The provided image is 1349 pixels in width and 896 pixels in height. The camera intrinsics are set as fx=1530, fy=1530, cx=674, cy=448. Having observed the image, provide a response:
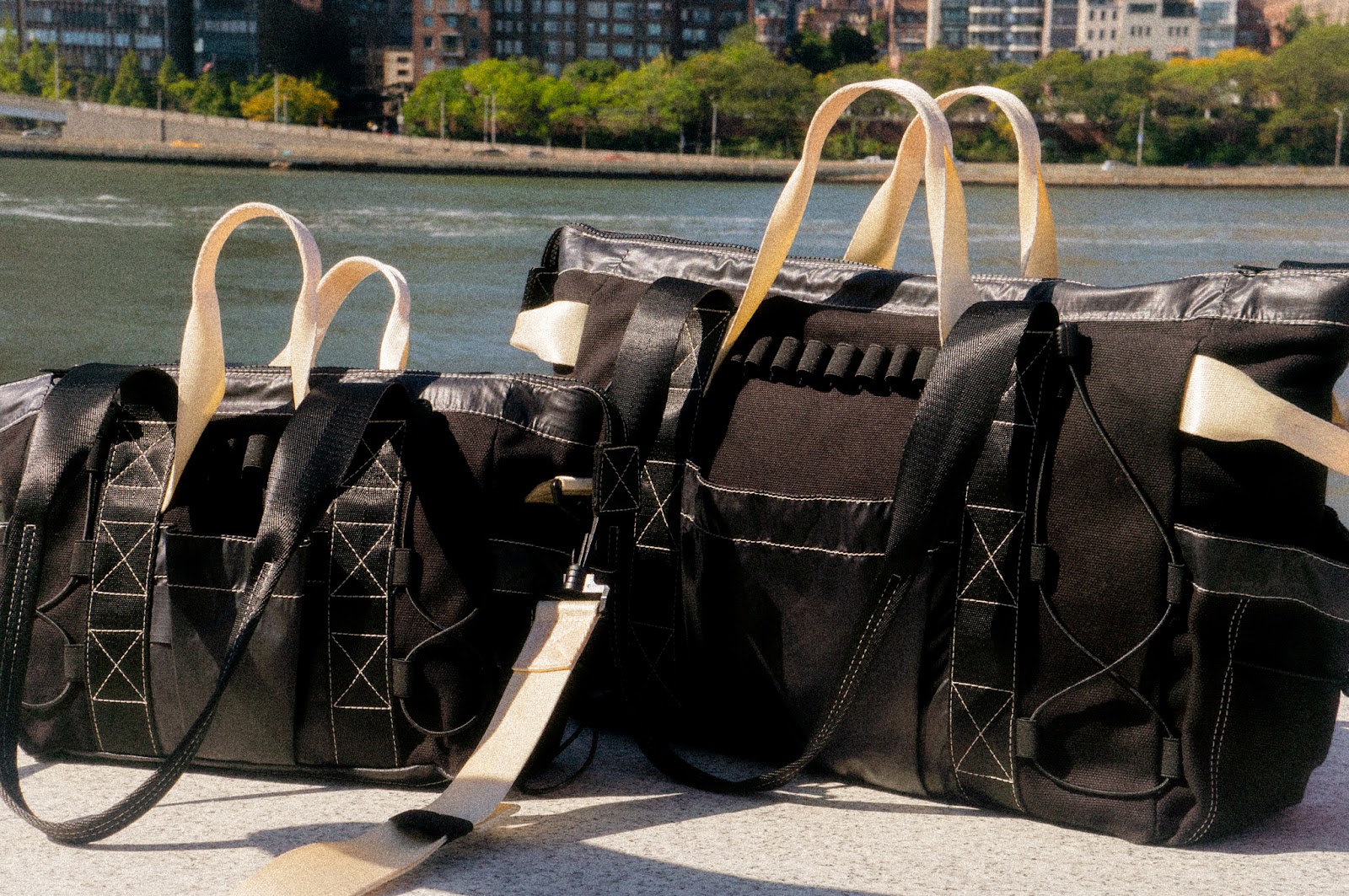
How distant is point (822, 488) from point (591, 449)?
10.2 inches

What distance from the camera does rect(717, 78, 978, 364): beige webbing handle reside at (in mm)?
1712

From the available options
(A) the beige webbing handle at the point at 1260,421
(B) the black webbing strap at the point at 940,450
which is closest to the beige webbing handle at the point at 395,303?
(B) the black webbing strap at the point at 940,450

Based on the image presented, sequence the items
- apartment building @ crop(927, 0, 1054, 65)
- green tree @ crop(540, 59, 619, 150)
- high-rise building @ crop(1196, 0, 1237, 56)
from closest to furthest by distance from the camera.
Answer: green tree @ crop(540, 59, 619, 150) → high-rise building @ crop(1196, 0, 1237, 56) → apartment building @ crop(927, 0, 1054, 65)

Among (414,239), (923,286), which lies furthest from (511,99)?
(923,286)

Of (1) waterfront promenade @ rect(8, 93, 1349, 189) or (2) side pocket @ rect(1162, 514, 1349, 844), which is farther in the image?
(1) waterfront promenade @ rect(8, 93, 1349, 189)

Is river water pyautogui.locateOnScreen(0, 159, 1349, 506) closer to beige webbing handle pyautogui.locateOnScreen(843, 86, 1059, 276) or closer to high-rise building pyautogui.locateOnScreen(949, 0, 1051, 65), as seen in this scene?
beige webbing handle pyautogui.locateOnScreen(843, 86, 1059, 276)

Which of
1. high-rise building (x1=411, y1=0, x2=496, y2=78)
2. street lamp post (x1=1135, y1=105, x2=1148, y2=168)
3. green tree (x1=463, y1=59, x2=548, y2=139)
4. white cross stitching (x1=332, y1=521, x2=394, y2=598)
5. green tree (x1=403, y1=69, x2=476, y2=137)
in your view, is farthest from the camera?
high-rise building (x1=411, y1=0, x2=496, y2=78)

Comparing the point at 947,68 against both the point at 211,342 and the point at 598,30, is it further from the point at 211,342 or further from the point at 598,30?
the point at 211,342

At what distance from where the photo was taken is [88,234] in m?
22.6

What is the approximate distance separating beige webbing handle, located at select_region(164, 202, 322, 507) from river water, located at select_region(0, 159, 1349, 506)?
4.56 m

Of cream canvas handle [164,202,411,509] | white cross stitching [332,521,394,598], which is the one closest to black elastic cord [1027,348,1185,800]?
white cross stitching [332,521,394,598]

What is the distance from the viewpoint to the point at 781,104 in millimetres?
82312

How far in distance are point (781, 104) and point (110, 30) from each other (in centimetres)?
3953

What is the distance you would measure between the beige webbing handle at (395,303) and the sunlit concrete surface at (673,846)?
0.62 m
